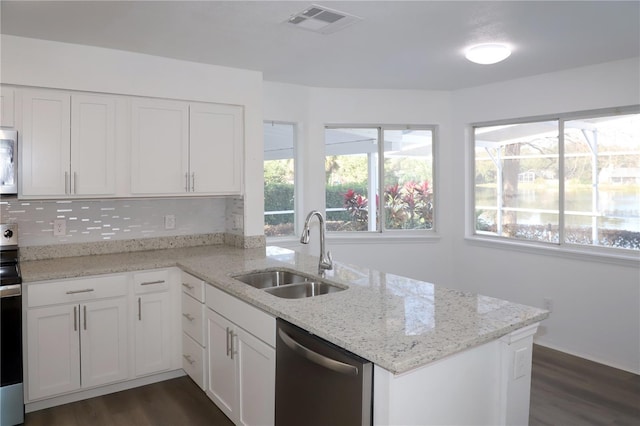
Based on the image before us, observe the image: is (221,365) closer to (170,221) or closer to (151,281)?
(151,281)

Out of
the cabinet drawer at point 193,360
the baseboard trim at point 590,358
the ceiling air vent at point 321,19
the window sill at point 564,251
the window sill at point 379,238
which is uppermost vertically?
the ceiling air vent at point 321,19

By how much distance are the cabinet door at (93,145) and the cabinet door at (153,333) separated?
31.8 inches

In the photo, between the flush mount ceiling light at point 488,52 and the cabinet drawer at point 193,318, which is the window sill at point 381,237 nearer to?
the cabinet drawer at point 193,318

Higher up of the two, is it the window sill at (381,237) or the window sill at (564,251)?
the window sill at (381,237)

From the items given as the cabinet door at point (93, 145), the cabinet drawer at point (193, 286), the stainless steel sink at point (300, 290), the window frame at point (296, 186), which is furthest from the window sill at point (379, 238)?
the cabinet door at point (93, 145)

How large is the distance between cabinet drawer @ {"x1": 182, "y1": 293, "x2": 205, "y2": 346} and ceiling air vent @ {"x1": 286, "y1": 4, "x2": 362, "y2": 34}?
71.0 inches

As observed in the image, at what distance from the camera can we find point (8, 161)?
2695mm

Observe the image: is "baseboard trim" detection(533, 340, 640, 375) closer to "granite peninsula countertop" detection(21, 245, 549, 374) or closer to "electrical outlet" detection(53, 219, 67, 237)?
"granite peninsula countertop" detection(21, 245, 549, 374)

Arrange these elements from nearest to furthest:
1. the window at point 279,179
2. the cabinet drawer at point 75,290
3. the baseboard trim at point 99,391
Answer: the cabinet drawer at point 75,290
the baseboard trim at point 99,391
the window at point 279,179

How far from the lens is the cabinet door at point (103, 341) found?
112 inches

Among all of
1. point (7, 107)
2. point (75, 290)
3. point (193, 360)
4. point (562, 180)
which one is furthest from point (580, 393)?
point (7, 107)

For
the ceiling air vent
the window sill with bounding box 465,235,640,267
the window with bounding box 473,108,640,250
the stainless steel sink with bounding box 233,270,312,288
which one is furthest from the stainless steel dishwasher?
the window with bounding box 473,108,640,250

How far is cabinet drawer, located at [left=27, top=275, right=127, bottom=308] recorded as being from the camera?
2672 millimetres

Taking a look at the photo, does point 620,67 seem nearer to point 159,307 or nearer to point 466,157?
point 466,157
